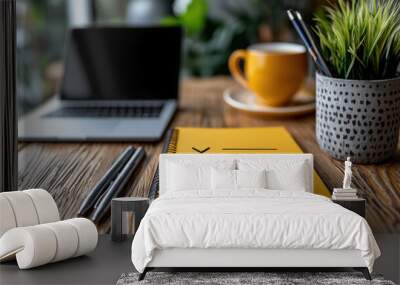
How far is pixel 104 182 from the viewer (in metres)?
1.31

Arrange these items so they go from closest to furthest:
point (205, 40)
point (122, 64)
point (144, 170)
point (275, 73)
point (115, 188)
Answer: point (115, 188) → point (144, 170) → point (275, 73) → point (122, 64) → point (205, 40)

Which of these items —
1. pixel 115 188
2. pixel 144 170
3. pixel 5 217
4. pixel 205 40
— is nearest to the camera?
pixel 5 217

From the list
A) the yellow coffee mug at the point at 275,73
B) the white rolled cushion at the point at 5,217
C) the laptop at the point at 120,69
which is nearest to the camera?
Result: the white rolled cushion at the point at 5,217

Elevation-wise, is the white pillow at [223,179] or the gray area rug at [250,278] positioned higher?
the white pillow at [223,179]

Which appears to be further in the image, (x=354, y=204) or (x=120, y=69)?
(x=120, y=69)

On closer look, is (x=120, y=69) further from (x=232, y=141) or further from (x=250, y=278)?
(x=250, y=278)

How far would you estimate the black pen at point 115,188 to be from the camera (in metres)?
1.22

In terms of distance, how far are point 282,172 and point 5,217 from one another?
1.40 ft

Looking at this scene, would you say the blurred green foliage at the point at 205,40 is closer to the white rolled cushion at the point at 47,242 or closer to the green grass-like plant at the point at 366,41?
the green grass-like plant at the point at 366,41

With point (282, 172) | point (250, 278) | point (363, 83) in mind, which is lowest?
point (250, 278)

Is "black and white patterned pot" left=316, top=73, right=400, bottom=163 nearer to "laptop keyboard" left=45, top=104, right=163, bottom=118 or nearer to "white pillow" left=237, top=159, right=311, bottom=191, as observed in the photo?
"white pillow" left=237, top=159, right=311, bottom=191

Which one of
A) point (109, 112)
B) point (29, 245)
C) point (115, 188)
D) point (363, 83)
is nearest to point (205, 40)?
point (109, 112)

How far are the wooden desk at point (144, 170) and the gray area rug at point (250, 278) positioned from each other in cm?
16

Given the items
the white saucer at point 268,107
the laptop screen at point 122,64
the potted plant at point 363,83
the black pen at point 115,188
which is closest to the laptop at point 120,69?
the laptop screen at point 122,64
